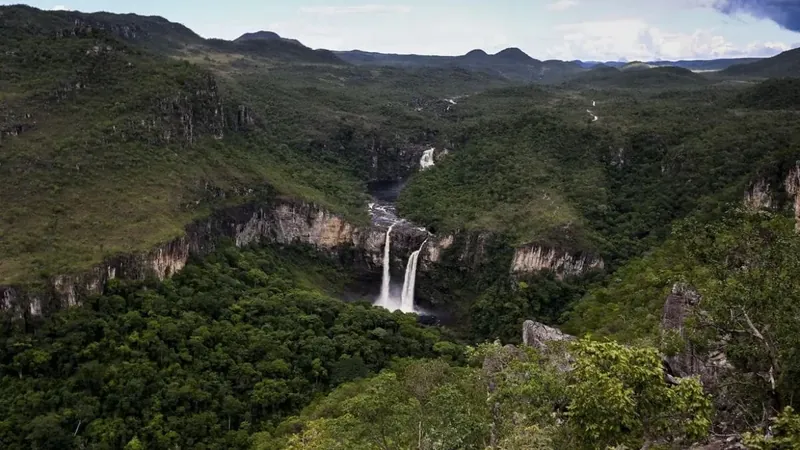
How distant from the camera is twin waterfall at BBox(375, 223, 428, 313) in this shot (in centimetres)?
6569

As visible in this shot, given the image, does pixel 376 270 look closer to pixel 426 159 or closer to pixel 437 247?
pixel 437 247

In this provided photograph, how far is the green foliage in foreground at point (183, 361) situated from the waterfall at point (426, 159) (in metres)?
45.5

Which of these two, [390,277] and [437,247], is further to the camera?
[390,277]

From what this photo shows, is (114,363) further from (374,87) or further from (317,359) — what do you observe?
(374,87)

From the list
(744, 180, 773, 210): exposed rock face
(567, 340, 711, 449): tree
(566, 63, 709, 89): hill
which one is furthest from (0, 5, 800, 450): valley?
(566, 63, 709, 89): hill

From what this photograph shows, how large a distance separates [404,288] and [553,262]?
56.1 ft

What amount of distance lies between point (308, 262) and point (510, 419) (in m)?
51.0

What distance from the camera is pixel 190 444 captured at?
35.4 metres

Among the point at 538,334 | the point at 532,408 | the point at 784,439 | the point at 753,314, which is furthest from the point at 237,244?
the point at 784,439

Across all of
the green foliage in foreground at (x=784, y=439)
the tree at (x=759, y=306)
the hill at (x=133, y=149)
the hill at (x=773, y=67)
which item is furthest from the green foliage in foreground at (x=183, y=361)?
the hill at (x=773, y=67)

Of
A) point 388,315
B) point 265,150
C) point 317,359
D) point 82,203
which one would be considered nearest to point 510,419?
point 317,359

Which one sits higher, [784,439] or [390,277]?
[784,439]

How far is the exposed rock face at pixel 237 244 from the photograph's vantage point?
3891 cm

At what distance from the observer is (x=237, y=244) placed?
59875 mm
